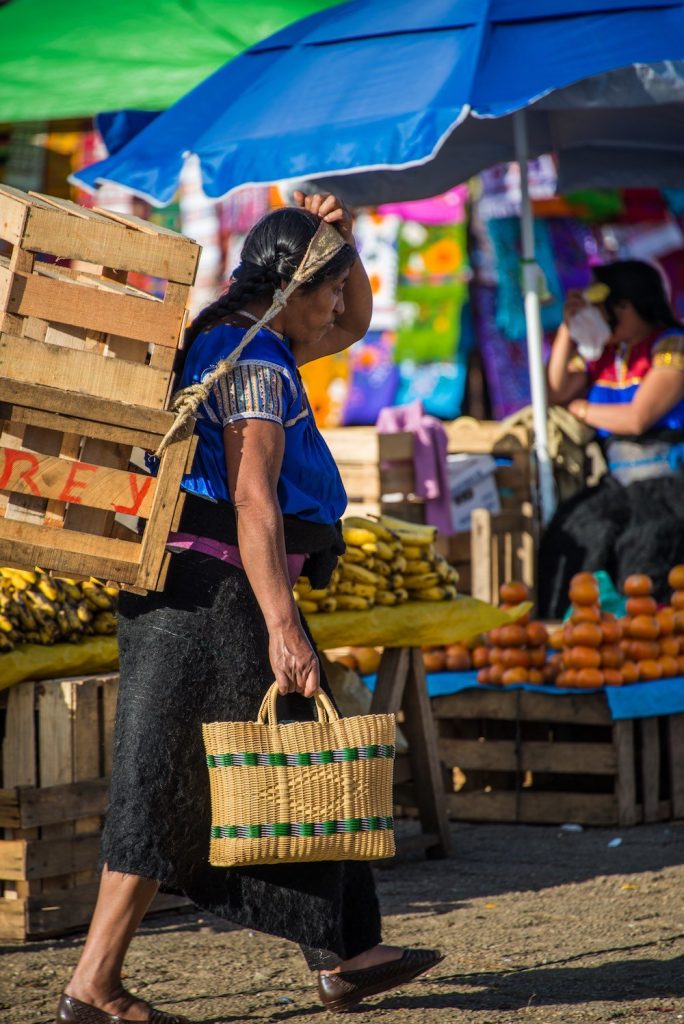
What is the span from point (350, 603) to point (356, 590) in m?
0.07

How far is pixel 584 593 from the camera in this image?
19.3 feet

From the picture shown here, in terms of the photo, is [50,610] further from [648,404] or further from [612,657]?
[648,404]

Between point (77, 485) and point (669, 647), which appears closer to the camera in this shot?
point (77, 485)

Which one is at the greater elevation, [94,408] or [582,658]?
[94,408]

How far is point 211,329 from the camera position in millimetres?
3299

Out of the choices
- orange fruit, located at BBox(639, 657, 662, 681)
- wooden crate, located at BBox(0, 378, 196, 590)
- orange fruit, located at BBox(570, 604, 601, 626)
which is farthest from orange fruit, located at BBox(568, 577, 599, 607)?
wooden crate, located at BBox(0, 378, 196, 590)

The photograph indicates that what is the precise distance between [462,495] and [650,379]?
1.18 meters

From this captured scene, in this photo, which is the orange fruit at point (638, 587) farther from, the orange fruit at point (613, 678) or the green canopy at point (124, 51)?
the green canopy at point (124, 51)

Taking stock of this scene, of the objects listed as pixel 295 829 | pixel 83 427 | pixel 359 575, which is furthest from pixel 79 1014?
pixel 359 575

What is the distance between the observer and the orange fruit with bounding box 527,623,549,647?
19.1ft

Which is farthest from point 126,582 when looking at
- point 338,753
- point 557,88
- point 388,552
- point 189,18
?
point 189,18

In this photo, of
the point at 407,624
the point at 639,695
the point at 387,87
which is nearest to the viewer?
the point at 407,624

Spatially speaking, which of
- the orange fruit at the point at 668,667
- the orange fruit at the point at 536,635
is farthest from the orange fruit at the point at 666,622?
the orange fruit at the point at 536,635

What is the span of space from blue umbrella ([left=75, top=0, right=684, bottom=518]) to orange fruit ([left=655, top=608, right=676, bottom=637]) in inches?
62.8
